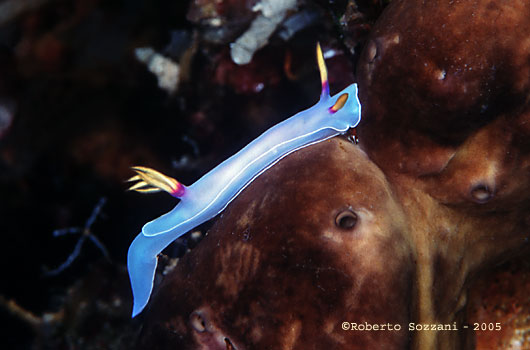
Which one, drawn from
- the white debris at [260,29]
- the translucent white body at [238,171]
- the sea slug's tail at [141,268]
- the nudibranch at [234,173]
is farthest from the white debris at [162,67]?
the sea slug's tail at [141,268]

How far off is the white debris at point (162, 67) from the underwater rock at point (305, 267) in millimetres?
2126

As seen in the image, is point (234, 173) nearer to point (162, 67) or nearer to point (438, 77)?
point (438, 77)

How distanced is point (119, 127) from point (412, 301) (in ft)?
11.4

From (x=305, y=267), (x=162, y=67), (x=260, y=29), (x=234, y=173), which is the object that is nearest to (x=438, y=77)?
(x=305, y=267)

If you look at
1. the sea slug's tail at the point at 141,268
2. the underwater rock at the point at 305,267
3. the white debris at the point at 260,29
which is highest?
the white debris at the point at 260,29

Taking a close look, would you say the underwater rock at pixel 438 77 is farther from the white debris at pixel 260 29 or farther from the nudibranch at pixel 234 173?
the white debris at pixel 260 29

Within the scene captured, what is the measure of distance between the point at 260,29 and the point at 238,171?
4.97 feet

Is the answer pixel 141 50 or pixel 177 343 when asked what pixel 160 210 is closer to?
pixel 141 50

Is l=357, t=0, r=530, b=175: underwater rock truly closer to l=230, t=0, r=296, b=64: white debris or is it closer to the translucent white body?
the translucent white body

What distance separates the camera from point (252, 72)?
343cm

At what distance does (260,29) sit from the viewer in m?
3.02

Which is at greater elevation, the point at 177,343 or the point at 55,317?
the point at 177,343

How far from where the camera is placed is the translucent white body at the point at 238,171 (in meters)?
2.08

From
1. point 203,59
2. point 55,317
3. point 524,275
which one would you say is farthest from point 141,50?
point 524,275
